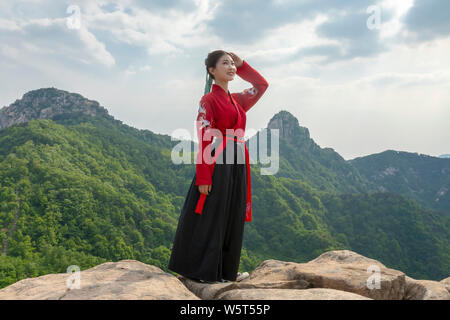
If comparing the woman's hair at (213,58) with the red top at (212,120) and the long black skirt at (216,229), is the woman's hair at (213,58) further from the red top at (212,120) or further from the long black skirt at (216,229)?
the long black skirt at (216,229)

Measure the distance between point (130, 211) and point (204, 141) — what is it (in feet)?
87.4

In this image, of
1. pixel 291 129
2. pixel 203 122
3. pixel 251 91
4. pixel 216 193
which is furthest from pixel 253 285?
pixel 291 129

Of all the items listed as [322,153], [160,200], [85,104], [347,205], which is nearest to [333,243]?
[347,205]

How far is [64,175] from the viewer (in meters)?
27.9

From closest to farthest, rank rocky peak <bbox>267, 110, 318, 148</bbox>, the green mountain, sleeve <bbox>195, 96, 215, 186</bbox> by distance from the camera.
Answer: sleeve <bbox>195, 96, 215, 186</bbox>
the green mountain
rocky peak <bbox>267, 110, 318, 148</bbox>

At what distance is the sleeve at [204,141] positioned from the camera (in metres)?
2.86

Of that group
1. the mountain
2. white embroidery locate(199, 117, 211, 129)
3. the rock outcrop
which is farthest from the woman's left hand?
the mountain

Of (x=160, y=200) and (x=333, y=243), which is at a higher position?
(x=160, y=200)

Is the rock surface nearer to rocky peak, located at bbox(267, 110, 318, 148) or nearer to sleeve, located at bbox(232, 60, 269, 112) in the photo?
sleeve, located at bbox(232, 60, 269, 112)

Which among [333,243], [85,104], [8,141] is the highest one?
[85,104]

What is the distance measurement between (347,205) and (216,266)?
50135mm

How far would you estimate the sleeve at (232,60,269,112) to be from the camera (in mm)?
3383
